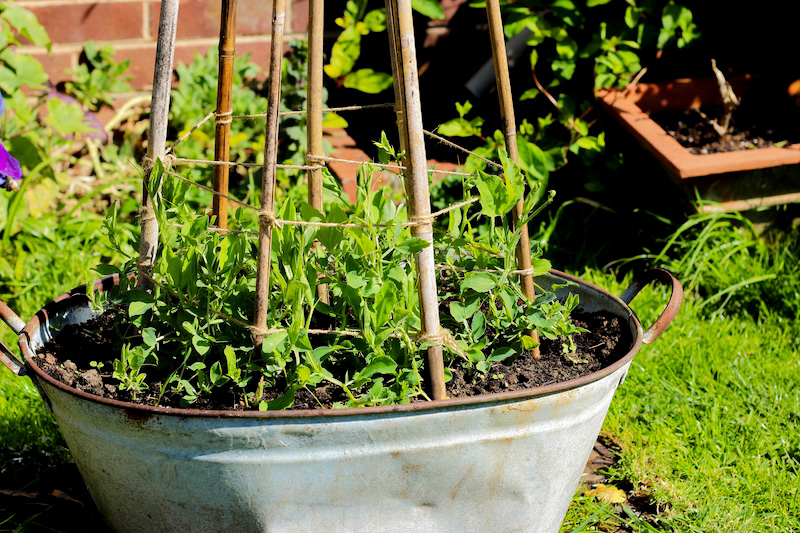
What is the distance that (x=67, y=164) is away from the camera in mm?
3000

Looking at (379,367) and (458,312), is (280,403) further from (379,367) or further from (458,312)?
(458,312)

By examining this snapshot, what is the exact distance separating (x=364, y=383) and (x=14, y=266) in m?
1.70

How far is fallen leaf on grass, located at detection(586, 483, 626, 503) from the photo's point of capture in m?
1.80

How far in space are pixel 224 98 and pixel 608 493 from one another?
120 cm

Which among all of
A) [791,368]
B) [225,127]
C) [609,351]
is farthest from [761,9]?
[225,127]

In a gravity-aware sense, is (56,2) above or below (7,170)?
above

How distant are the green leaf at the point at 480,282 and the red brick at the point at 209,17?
1901 millimetres

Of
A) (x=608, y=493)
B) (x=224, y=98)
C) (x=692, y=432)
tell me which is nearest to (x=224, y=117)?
(x=224, y=98)

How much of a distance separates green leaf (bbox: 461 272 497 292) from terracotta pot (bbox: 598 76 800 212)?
1238mm

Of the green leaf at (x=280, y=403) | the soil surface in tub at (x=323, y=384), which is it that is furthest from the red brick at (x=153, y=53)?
the green leaf at (x=280, y=403)

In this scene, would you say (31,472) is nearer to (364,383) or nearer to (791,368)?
(364,383)

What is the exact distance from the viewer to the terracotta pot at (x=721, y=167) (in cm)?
248

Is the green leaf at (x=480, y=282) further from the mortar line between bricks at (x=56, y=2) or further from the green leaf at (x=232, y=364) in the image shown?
the mortar line between bricks at (x=56, y=2)

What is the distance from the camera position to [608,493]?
182 cm
